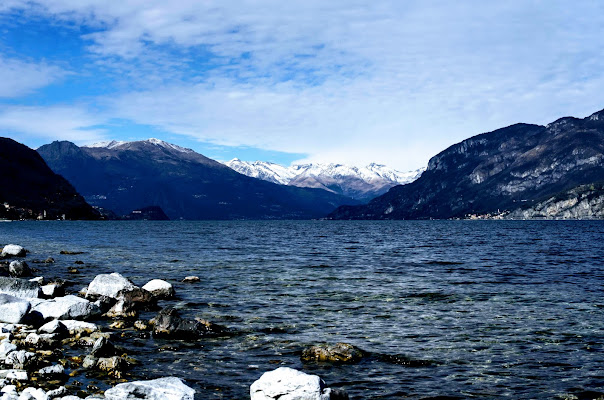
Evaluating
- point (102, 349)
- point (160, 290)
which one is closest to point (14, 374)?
point (102, 349)

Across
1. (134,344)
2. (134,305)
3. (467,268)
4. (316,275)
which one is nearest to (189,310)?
(134,305)

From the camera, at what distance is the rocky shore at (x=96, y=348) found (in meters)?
14.0

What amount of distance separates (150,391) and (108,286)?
64.4 feet

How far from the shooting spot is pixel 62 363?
58.9 feet

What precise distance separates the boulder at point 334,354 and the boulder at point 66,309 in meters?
13.2

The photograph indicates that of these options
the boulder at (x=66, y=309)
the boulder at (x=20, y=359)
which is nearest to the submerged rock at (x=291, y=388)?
the boulder at (x=20, y=359)

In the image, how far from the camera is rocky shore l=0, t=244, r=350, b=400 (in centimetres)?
1396

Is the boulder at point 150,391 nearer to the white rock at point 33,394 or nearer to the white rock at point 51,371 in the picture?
the white rock at point 33,394

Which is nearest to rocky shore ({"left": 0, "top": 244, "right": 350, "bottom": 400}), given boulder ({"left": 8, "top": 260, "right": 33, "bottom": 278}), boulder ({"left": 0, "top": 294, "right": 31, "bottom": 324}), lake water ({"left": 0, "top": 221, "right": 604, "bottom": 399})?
boulder ({"left": 0, "top": 294, "right": 31, "bottom": 324})

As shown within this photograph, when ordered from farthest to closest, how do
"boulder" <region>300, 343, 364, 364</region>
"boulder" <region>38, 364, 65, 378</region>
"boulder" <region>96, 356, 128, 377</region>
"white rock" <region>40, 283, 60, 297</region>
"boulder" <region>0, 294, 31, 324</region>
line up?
"white rock" <region>40, 283, 60, 297</region> < "boulder" <region>0, 294, 31, 324</region> < "boulder" <region>300, 343, 364, 364</region> < "boulder" <region>96, 356, 128, 377</region> < "boulder" <region>38, 364, 65, 378</region>

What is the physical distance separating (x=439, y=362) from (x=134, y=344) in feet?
43.3

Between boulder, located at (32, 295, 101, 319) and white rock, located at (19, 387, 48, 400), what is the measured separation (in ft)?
38.5

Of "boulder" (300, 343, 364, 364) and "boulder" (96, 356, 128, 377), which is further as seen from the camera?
"boulder" (300, 343, 364, 364)

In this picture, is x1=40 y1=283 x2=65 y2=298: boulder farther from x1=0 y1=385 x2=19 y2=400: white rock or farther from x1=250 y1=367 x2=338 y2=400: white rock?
x1=250 y1=367 x2=338 y2=400: white rock
